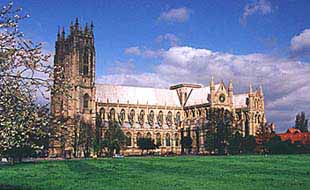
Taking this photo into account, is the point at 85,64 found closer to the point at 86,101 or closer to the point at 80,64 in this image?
the point at 80,64

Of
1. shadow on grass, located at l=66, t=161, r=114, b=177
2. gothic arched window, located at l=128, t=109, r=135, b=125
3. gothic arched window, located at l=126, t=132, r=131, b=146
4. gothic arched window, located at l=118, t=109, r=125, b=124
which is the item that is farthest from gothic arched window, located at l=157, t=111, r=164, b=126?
shadow on grass, located at l=66, t=161, r=114, b=177

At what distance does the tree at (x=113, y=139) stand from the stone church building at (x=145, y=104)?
15.5 feet

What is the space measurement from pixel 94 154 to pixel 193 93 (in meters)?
44.6

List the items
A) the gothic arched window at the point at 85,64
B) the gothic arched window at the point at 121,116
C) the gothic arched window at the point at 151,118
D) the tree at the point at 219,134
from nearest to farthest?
1. the tree at the point at 219,134
2. the gothic arched window at the point at 85,64
3. the gothic arched window at the point at 121,116
4. the gothic arched window at the point at 151,118

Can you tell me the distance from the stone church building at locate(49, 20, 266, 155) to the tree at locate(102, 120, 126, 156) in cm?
473

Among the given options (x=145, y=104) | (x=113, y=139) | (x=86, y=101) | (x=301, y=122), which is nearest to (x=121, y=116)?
(x=145, y=104)

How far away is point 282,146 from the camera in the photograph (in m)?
87.4

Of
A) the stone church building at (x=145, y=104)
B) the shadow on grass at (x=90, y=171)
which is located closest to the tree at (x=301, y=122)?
the stone church building at (x=145, y=104)

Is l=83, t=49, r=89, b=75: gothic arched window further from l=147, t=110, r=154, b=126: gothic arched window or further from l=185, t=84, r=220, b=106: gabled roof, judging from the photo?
l=185, t=84, r=220, b=106: gabled roof

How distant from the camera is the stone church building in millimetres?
111312

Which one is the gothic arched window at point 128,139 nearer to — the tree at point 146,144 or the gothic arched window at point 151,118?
the tree at point 146,144

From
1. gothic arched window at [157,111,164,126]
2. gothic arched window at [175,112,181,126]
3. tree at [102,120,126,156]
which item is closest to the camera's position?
tree at [102,120,126,156]

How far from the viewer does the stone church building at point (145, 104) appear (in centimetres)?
11131

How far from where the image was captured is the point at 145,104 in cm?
12619
